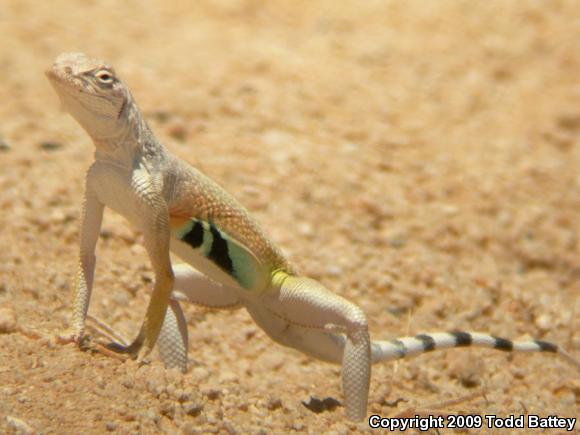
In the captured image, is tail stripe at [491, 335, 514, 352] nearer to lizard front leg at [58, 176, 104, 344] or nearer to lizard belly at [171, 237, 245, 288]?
lizard belly at [171, 237, 245, 288]

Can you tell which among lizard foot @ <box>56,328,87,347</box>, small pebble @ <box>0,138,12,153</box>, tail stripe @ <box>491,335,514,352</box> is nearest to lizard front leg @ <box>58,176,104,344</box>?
lizard foot @ <box>56,328,87,347</box>

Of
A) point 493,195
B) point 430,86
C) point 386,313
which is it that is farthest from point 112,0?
point 386,313

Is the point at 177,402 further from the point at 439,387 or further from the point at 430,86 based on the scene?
the point at 430,86

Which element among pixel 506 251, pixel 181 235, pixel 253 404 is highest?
pixel 181 235

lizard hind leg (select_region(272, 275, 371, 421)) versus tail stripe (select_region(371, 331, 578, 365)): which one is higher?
lizard hind leg (select_region(272, 275, 371, 421))

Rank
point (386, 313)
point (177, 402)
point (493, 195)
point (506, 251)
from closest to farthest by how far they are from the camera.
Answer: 1. point (177, 402)
2. point (386, 313)
3. point (506, 251)
4. point (493, 195)

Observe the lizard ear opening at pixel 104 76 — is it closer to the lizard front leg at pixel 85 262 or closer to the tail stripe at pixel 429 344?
the lizard front leg at pixel 85 262
